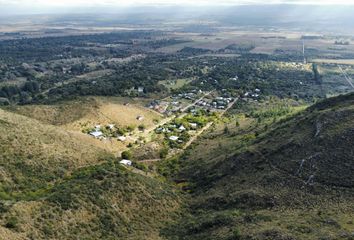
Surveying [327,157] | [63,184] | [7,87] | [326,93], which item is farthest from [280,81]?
[63,184]

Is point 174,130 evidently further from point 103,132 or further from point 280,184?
point 280,184

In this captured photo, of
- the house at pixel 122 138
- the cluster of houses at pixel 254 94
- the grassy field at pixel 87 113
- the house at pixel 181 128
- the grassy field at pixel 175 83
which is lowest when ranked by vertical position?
the cluster of houses at pixel 254 94

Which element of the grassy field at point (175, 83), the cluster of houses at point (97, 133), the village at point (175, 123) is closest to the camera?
the cluster of houses at point (97, 133)

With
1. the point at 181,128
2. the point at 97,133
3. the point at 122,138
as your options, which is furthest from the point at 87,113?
the point at 181,128

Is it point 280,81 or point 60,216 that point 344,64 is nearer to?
point 280,81

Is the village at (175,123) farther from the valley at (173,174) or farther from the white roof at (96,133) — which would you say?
the valley at (173,174)

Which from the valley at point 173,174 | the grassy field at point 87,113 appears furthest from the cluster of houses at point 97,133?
the grassy field at point 87,113
